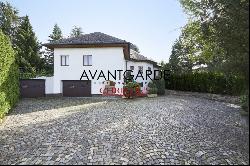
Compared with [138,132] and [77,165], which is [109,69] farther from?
[77,165]

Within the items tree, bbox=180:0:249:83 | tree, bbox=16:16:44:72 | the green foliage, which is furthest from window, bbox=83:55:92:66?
tree, bbox=16:16:44:72

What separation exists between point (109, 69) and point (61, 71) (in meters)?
4.61

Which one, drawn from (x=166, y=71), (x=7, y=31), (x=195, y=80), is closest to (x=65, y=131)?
(x=195, y=80)

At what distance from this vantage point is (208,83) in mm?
28297

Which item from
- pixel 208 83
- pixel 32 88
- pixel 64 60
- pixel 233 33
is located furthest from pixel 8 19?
pixel 233 33

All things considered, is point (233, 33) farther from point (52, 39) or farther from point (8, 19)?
point (52, 39)

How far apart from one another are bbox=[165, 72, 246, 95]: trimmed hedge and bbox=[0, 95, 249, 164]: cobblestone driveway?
1263 cm

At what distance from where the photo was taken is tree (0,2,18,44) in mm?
48500

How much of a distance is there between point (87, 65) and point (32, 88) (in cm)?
614

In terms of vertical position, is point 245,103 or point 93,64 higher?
point 93,64

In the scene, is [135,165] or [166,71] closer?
[135,165]

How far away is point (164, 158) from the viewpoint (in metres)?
7.92

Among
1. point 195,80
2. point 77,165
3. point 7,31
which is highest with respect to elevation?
point 7,31

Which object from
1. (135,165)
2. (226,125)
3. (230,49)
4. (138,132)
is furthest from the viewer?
(226,125)
